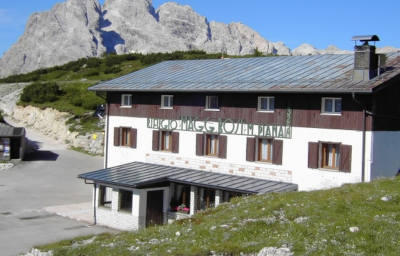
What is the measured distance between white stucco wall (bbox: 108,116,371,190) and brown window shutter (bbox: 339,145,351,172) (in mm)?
174

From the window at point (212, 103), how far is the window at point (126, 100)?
20.9 ft

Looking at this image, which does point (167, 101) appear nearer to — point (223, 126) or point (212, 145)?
point (212, 145)

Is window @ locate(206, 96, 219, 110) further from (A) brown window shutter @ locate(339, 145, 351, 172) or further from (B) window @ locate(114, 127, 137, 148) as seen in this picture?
(A) brown window shutter @ locate(339, 145, 351, 172)

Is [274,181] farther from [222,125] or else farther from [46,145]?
[46,145]

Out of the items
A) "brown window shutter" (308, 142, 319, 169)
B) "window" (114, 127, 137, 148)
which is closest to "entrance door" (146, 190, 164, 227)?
"window" (114, 127, 137, 148)

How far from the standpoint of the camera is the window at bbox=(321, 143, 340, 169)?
71.1 feet

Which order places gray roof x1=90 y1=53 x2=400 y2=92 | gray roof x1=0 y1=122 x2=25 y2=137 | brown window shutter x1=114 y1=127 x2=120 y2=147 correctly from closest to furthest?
gray roof x1=90 y1=53 x2=400 y2=92
brown window shutter x1=114 y1=127 x2=120 y2=147
gray roof x1=0 y1=122 x2=25 y2=137

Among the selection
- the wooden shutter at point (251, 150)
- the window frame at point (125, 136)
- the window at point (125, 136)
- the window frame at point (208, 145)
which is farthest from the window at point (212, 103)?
the window at point (125, 136)

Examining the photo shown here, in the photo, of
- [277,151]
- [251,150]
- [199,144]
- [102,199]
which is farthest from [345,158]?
[102,199]

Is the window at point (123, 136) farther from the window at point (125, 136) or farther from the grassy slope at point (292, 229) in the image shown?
the grassy slope at point (292, 229)

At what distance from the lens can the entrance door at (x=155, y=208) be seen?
83.7 ft

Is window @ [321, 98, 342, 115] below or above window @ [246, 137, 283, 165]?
above

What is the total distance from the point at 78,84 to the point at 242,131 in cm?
4662

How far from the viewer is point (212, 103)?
26.2 meters
